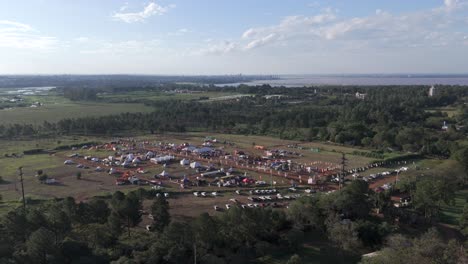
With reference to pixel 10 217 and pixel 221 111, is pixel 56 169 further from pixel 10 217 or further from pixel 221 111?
pixel 221 111

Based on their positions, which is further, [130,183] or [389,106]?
[389,106]

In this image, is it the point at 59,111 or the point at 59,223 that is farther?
the point at 59,111

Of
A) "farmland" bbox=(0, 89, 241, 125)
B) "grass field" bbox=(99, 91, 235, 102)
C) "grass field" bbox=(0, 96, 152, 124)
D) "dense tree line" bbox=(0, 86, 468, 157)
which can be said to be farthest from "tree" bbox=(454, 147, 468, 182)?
"grass field" bbox=(99, 91, 235, 102)

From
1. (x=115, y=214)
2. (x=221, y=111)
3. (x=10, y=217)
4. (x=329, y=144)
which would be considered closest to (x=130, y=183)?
(x=115, y=214)

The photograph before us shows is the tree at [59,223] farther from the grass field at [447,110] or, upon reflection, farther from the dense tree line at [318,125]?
the grass field at [447,110]

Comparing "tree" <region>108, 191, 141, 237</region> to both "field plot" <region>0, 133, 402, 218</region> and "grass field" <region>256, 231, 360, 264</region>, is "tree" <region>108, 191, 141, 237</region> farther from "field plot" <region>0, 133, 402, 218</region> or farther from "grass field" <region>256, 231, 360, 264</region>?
"grass field" <region>256, 231, 360, 264</region>

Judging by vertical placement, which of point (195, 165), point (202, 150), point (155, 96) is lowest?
point (195, 165)

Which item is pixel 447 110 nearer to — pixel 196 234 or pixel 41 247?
pixel 196 234

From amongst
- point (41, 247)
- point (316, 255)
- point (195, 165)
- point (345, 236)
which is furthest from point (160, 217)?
point (195, 165)
